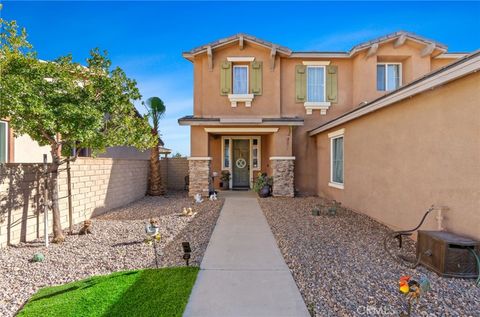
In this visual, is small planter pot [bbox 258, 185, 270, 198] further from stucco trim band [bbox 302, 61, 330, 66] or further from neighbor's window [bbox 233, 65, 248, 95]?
stucco trim band [bbox 302, 61, 330, 66]

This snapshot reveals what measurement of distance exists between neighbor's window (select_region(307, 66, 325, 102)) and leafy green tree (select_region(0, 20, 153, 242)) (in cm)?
881

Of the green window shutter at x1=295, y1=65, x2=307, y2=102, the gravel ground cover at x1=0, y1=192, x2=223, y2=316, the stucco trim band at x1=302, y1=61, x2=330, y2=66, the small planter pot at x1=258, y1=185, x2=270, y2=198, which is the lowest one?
the gravel ground cover at x1=0, y1=192, x2=223, y2=316

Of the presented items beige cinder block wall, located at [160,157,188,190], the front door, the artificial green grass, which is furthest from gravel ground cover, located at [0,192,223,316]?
beige cinder block wall, located at [160,157,188,190]

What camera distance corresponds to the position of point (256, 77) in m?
12.2

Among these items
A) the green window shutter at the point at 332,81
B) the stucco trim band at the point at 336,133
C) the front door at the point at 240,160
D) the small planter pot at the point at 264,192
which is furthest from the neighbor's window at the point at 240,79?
the small planter pot at the point at 264,192

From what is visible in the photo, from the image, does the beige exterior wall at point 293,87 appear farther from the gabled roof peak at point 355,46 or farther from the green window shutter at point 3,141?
the green window shutter at point 3,141

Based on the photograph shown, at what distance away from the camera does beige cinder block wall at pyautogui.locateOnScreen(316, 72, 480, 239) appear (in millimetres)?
4074

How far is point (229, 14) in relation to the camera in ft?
35.2

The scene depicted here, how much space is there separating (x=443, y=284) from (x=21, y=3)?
1092cm

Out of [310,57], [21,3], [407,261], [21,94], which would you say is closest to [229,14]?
[310,57]

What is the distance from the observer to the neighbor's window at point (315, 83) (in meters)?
12.5

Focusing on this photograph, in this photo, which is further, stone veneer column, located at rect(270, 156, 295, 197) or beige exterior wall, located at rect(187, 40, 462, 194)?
beige exterior wall, located at rect(187, 40, 462, 194)

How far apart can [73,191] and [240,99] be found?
25.6 feet

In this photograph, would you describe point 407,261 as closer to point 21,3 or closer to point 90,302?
point 90,302
